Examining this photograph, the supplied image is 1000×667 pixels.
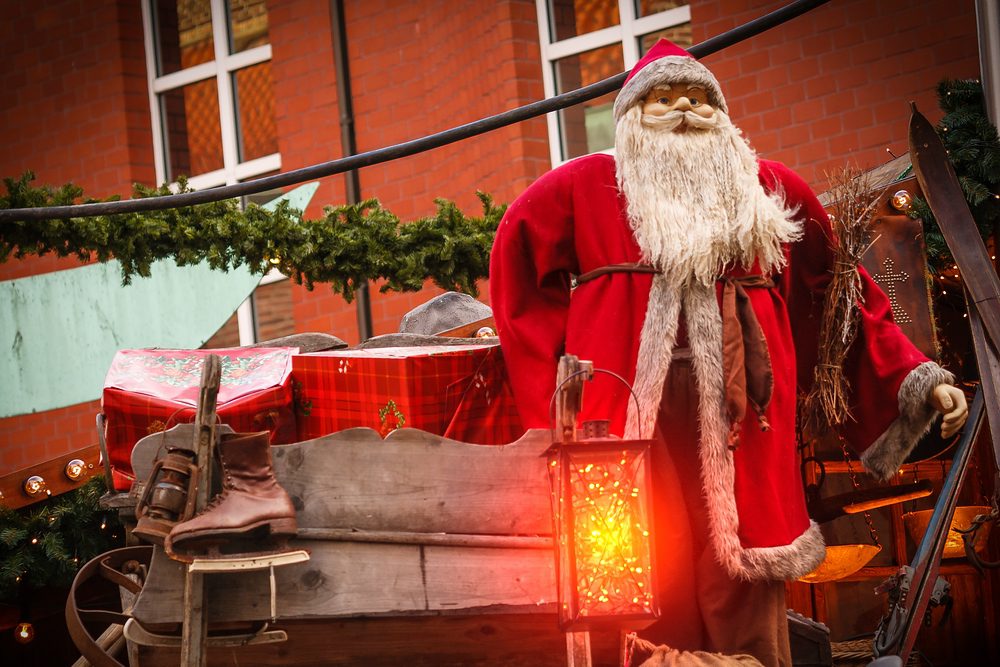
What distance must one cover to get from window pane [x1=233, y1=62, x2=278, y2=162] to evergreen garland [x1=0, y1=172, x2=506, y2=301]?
11.9 feet

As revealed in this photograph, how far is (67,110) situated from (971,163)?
6.57 meters

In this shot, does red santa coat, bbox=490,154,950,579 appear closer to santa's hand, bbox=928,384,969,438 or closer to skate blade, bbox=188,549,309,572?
santa's hand, bbox=928,384,969,438

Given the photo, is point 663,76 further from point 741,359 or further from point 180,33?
point 180,33

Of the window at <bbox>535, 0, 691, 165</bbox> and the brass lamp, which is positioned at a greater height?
the window at <bbox>535, 0, 691, 165</bbox>

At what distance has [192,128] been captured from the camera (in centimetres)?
841

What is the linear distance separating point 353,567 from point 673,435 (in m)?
0.86

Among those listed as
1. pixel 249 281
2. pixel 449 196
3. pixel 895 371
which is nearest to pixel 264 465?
pixel 895 371

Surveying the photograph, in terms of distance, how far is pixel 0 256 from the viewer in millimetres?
4090

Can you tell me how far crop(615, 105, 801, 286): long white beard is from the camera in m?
3.02

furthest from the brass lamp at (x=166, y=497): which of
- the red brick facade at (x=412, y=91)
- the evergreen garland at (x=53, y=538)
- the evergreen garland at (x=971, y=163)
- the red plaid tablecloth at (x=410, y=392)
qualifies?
the red brick facade at (x=412, y=91)

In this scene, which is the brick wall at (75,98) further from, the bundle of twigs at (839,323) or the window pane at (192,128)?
the bundle of twigs at (839,323)

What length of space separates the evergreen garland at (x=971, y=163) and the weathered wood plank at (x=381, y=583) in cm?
186

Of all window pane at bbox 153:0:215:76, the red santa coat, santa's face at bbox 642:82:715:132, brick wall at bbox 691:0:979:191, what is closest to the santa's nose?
santa's face at bbox 642:82:715:132

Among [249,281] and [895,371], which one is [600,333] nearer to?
[895,371]
